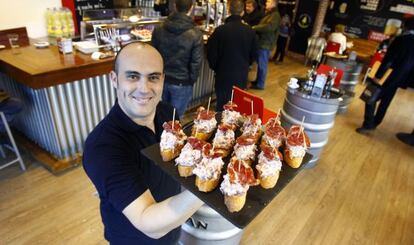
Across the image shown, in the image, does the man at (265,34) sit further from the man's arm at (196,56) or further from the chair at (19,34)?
the chair at (19,34)

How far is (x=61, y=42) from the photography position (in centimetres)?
312

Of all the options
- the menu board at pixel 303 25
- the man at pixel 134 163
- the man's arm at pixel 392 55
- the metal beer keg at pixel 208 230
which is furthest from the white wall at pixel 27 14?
the menu board at pixel 303 25

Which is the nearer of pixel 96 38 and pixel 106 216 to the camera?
pixel 106 216

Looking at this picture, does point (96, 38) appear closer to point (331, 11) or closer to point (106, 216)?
point (106, 216)

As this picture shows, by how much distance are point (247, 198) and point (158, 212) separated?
1.32ft

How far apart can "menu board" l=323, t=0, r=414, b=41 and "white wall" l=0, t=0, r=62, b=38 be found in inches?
302

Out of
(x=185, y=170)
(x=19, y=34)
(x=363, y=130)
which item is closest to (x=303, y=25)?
(x=363, y=130)

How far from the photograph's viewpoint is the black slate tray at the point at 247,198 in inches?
41.7

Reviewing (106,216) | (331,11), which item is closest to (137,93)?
(106,216)

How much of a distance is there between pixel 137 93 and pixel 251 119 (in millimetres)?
800

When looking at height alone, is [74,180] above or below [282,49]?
below

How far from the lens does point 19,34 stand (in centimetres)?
339

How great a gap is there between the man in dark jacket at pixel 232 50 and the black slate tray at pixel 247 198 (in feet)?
8.54

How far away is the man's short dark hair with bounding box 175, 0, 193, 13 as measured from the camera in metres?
2.92
